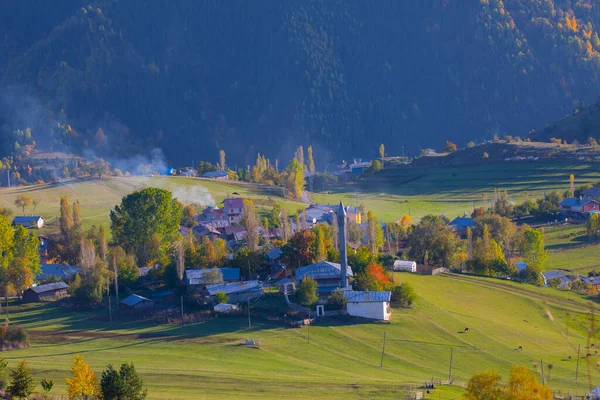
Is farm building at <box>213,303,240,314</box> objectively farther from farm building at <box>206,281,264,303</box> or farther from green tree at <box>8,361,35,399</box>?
green tree at <box>8,361,35,399</box>

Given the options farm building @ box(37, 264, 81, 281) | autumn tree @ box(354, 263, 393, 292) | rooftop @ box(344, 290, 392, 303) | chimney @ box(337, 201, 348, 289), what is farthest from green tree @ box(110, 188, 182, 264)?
rooftop @ box(344, 290, 392, 303)

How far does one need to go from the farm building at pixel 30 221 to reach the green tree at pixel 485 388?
209 feet

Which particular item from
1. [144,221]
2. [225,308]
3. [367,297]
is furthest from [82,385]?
[144,221]

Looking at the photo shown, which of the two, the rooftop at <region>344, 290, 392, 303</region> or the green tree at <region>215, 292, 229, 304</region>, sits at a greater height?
the green tree at <region>215, 292, 229, 304</region>

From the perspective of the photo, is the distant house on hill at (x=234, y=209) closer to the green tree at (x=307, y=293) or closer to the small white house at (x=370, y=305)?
the green tree at (x=307, y=293)

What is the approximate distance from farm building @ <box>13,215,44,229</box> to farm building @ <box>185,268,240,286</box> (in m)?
29.6

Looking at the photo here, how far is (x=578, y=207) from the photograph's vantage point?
97500 millimetres

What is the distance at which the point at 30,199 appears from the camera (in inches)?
3996

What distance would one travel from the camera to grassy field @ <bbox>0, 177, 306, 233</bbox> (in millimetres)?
101188

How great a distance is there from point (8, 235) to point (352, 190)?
68.3 metres

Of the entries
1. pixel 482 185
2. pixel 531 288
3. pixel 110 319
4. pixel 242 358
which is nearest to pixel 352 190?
pixel 482 185

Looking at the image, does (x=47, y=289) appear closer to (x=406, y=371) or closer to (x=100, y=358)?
(x=100, y=358)

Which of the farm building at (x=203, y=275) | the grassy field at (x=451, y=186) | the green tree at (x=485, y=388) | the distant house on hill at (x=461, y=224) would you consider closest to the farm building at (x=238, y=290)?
the farm building at (x=203, y=275)

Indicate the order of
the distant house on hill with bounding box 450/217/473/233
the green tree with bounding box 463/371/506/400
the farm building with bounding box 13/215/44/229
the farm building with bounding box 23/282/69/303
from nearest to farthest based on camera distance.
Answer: the green tree with bounding box 463/371/506/400 < the farm building with bounding box 23/282/69/303 < the farm building with bounding box 13/215/44/229 < the distant house on hill with bounding box 450/217/473/233
